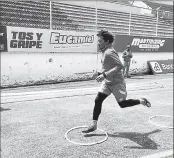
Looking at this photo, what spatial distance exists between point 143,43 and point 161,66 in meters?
2.31

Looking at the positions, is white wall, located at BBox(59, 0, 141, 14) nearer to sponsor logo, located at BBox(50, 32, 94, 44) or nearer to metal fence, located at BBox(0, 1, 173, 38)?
metal fence, located at BBox(0, 1, 173, 38)

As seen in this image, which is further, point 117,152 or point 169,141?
point 169,141

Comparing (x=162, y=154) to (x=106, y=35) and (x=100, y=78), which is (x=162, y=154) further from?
(x=106, y=35)

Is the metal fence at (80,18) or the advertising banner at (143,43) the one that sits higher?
the metal fence at (80,18)

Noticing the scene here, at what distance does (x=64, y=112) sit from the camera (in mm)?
6465

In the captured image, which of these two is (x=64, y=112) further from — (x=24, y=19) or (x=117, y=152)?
(x=24, y=19)

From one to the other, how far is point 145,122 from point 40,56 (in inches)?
284

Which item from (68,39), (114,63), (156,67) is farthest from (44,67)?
(156,67)

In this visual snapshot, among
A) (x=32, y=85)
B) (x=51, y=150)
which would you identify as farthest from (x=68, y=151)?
(x=32, y=85)

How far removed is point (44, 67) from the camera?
38.3ft

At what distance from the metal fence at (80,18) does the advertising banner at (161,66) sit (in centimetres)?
219

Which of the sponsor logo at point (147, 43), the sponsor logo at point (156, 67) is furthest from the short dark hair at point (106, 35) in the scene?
the sponsor logo at point (156, 67)

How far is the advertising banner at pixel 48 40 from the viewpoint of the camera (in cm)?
1074

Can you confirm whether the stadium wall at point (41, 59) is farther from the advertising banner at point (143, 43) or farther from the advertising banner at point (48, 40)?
the advertising banner at point (143, 43)
